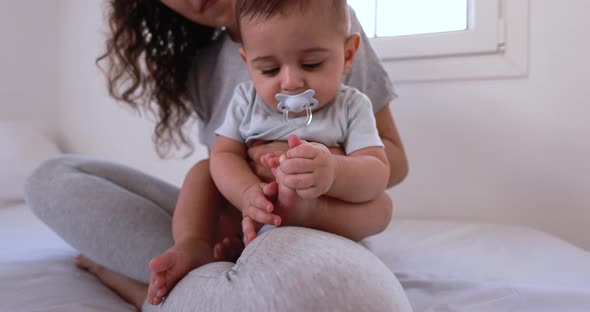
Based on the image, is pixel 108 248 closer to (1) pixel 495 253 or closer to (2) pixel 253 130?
(2) pixel 253 130

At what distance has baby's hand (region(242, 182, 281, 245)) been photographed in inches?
21.4

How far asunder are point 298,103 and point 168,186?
53cm

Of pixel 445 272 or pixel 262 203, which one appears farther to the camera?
pixel 445 272

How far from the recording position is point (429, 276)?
79 cm

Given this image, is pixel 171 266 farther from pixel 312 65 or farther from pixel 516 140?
pixel 516 140

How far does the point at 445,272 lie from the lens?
0.82 m

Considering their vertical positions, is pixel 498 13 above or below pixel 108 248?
above

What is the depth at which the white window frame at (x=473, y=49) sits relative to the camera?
1308 mm

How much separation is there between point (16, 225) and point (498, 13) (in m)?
1.50

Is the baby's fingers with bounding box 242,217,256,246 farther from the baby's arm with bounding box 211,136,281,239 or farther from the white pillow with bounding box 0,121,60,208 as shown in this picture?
the white pillow with bounding box 0,121,60,208

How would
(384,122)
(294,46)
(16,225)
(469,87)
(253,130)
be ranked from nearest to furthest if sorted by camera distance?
(294,46)
(253,130)
(384,122)
(16,225)
(469,87)

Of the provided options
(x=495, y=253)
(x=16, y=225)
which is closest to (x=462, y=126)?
(x=495, y=253)

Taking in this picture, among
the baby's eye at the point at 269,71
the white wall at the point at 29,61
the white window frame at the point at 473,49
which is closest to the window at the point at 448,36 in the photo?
the white window frame at the point at 473,49

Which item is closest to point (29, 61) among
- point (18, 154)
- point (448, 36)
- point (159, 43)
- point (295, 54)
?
point (18, 154)
